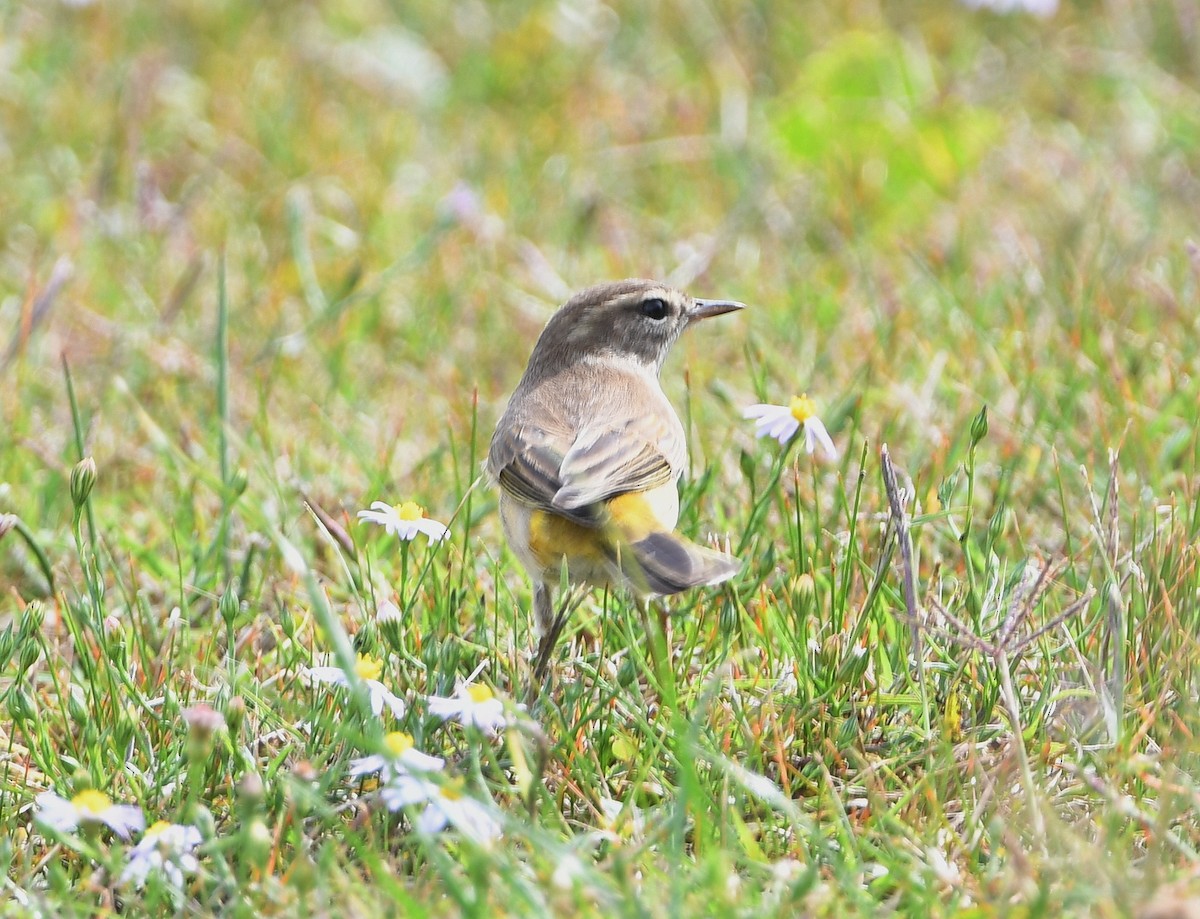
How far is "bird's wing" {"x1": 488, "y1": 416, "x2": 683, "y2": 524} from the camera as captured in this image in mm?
4195

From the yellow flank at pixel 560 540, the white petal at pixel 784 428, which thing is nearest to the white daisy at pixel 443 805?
the yellow flank at pixel 560 540

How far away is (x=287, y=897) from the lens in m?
3.02

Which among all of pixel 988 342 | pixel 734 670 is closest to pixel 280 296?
pixel 988 342

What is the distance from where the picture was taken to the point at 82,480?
365 cm

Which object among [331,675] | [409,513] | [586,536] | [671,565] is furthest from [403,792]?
[586,536]

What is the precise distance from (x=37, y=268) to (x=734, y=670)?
4.36 meters

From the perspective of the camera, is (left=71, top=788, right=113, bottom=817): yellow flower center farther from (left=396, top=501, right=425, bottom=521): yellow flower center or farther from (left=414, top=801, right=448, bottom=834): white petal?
(left=396, top=501, right=425, bottom=521): yellow flower center

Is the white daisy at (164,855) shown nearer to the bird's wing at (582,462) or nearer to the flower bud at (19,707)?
the flower bud at (19,707)

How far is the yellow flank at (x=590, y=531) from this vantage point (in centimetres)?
416

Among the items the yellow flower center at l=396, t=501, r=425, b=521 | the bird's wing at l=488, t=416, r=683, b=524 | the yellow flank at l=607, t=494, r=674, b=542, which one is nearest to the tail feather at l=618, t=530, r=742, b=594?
the yellow flank at l=607, t=494, r=674, b=542

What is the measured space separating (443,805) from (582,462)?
159 centimetres

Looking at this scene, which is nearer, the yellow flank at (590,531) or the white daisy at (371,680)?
the white daisy at (371,680)

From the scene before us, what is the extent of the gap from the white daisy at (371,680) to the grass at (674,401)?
0.30 feet

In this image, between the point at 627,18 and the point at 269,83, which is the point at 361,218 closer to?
the point at 269,83
